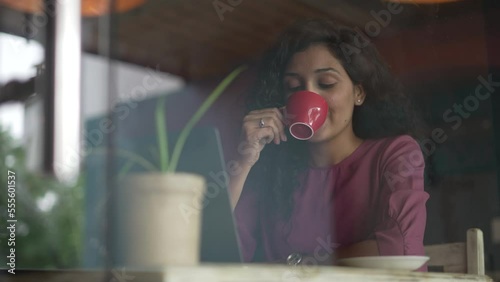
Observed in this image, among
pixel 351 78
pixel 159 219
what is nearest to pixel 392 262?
pixel 351 78

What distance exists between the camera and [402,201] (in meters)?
1.69

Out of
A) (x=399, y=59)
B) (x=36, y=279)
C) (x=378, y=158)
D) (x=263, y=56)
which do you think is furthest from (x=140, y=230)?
(x=399, y=59)

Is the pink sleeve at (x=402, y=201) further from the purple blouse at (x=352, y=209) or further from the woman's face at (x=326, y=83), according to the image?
the woman's face at (x=326, y=83)

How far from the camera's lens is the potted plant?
95 centimetres

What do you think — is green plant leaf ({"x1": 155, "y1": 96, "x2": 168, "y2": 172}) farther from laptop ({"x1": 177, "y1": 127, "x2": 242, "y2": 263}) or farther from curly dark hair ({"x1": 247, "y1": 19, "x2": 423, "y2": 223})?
curly dark hair ({"x1": 247, "y1": 19, "x2": 423, "y2": 223})

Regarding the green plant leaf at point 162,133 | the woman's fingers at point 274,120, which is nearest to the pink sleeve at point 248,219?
the woman's fingers at point 274,120

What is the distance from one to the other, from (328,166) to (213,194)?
1.52ft

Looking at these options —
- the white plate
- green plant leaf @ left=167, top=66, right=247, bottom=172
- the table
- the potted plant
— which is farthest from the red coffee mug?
the potted plant

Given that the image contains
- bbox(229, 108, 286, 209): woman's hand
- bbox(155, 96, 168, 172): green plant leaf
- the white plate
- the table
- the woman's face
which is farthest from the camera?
the woman's face

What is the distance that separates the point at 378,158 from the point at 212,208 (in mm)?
622

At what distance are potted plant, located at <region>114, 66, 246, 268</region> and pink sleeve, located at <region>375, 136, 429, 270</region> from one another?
2.40 feet

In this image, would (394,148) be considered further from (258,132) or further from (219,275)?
(219,275)

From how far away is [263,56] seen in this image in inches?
62.8

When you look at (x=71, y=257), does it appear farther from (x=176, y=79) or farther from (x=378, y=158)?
(x=378, y=158)
